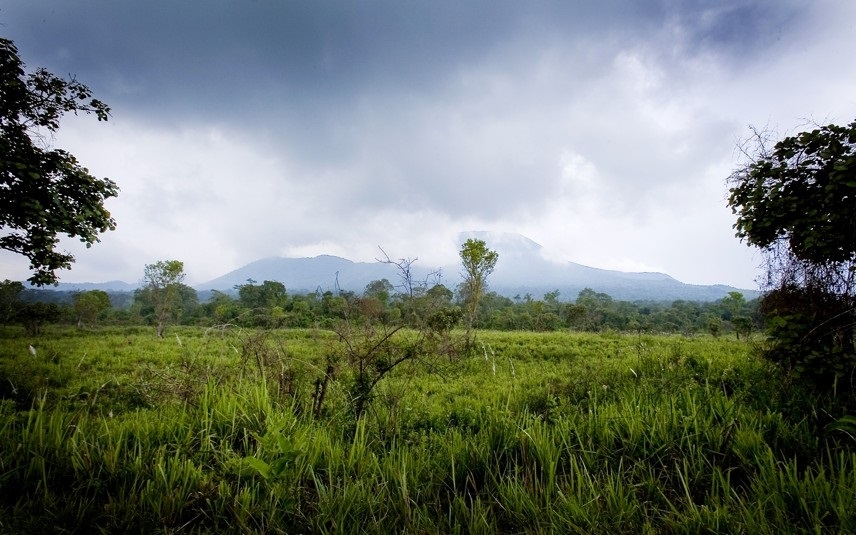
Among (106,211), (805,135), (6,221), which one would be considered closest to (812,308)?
(805,135)

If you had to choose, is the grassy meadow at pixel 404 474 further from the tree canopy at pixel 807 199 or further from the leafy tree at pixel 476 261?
the leafy tree at pixel 476 261

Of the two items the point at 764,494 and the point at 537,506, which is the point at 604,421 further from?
the point at 537,506

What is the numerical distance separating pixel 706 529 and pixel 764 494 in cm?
53

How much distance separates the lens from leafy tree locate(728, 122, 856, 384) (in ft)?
15.6

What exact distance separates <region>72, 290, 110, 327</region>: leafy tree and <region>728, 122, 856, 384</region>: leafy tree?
51736 millimetres

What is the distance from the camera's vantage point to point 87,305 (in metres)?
36.6

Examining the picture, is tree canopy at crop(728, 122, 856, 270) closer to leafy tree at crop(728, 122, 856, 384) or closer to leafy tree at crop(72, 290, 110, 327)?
leafy tree at crop(728, 122, 856, 384)

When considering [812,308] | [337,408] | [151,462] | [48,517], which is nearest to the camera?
[48,517]

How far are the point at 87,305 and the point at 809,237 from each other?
174 ft

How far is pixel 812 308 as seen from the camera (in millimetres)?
5391

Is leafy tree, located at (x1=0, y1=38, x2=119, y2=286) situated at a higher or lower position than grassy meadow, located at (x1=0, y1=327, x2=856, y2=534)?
higher

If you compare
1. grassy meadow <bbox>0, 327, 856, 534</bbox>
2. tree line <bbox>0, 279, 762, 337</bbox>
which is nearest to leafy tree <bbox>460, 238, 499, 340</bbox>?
tree line <bbox>0, 279, 762, 337</bbox>

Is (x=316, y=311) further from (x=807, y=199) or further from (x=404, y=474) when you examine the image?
(x=807, y=199)

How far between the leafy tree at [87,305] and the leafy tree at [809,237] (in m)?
51.7
